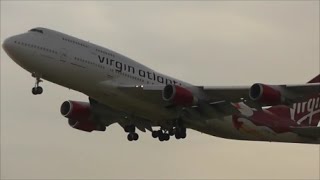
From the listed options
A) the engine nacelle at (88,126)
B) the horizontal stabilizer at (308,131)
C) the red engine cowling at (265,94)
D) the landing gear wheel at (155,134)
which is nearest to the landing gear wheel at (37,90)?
the engine nacelle at (88,126)

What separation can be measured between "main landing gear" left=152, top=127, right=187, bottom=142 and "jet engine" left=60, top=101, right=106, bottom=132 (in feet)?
15.0

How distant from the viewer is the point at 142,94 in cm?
5484

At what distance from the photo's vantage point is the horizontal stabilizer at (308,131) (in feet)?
201

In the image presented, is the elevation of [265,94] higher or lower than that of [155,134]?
higher

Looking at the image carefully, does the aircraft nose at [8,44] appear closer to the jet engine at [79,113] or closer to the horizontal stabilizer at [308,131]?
the jet engine at [79,113]

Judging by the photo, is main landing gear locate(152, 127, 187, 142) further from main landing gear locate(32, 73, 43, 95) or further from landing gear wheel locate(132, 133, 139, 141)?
main landing gear locate(32, 73, 43, 95)

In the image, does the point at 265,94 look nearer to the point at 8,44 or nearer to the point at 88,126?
the point at 88,126

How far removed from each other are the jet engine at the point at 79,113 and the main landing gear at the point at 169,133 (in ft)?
15.0

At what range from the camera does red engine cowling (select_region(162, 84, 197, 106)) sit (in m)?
54.4

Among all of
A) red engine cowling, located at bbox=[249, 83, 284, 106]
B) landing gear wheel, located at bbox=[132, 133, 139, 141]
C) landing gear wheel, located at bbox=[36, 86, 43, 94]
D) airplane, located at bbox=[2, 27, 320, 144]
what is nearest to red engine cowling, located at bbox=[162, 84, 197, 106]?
airplane, located at bbox=[2, 27, 320, 144]

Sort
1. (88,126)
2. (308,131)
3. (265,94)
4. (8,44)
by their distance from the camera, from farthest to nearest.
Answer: (88,126), (308,131), (8,44), (265,94)

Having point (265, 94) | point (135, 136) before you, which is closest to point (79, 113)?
point (135, 136)

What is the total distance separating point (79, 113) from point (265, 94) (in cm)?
→ 1414

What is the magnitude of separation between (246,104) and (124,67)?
8077 millimetres
